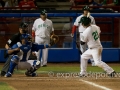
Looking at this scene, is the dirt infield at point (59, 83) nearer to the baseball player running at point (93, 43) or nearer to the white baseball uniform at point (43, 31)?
A: the baseball player running at point (93, 43)

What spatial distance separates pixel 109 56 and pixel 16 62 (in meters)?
5.80

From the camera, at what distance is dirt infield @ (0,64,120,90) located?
10.6 m

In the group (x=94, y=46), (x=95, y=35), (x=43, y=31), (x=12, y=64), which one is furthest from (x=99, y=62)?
(x=43, y=31)

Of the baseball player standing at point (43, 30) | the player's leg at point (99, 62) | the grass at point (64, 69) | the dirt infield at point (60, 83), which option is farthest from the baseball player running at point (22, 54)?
the baseball player standing at point (43, 30)

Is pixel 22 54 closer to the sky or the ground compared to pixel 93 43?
closer to the ground

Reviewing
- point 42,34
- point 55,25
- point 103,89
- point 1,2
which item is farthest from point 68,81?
point 1,2

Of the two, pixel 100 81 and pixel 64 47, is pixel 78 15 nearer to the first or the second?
pixel 64 47

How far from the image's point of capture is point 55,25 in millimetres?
17156

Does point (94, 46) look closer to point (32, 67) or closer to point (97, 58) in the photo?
point (97, 58)

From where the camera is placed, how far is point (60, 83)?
11.3 m

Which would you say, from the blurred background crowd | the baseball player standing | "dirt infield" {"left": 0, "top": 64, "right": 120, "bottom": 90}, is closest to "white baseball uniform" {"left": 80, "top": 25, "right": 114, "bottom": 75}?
"dirt infield" {"left": 0, "top": 64, "right": 120, "bottom": 90}

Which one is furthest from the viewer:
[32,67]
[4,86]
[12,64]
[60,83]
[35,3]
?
[35,3]

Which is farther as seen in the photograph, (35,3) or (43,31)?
(35,3)

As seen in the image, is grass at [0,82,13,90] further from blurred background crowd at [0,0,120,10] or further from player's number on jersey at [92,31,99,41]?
blurred background crowd at [0,0,120,10]
